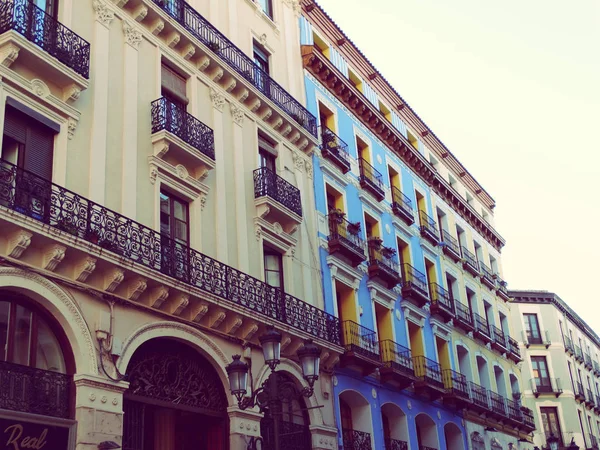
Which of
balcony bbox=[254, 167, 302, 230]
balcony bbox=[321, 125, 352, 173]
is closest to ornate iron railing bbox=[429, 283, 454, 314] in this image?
balcony bbox=[321, 125, 352, 173]

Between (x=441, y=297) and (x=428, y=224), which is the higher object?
(x=428, y=224)

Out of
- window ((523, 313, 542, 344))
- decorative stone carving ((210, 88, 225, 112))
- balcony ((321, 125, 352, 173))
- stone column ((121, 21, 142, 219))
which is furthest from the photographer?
window ((523, 313, 542, 344))

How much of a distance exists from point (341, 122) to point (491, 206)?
17347 millimetres

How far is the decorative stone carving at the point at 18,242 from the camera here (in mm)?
12070

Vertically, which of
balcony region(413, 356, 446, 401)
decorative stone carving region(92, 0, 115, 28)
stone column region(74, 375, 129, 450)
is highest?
decorative stone carving region(92, 0, 115, 28)

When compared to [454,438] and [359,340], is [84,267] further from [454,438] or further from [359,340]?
[454,438]

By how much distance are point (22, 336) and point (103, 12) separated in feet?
24.3

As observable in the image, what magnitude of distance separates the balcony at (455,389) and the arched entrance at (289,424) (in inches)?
336

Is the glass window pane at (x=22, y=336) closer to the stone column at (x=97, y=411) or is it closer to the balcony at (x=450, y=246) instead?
the stone column at (x=97, y=411)

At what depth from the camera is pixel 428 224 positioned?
30344 millimetres

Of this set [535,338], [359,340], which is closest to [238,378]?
[359,340]

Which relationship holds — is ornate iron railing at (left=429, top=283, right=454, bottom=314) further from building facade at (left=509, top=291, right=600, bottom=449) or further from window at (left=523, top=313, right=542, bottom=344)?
window at (left=523, top=313, right=542, bottom=344)

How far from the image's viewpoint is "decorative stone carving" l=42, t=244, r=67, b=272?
41.4ft

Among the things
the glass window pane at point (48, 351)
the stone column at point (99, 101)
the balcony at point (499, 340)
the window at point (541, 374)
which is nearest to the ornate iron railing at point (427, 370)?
the balcony at point (499, 340)
